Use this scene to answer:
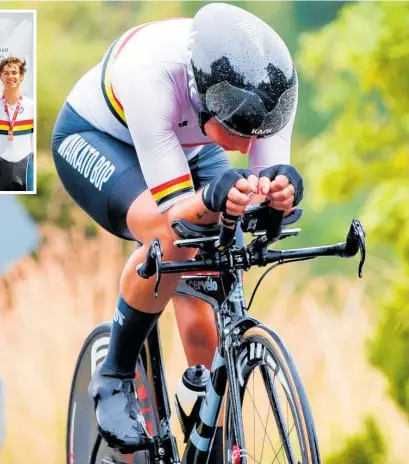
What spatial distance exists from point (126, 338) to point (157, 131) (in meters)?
0.60

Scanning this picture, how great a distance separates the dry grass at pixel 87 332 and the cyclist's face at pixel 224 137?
5.43 feet

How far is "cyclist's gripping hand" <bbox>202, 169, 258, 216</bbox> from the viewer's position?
6.89ft

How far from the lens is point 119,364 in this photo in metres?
2.73

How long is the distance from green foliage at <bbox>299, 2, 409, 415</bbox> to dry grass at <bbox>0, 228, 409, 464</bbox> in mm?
114

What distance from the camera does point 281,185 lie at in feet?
6.96

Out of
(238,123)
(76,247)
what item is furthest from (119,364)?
(76,247)

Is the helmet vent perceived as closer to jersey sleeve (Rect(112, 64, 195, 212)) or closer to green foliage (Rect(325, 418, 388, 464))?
jersey sleeve (Rect(112, 64, 195, 212))

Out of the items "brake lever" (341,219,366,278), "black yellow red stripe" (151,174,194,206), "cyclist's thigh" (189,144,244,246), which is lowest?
"brake lever" (341,219,366,278)

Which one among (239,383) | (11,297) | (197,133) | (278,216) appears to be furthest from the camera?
(11,297)

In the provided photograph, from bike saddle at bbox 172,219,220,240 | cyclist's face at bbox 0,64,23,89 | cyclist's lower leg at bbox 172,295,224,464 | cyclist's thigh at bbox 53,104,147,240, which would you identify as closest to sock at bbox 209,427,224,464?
cyclist's lower leg at bbox 172,295,224,464

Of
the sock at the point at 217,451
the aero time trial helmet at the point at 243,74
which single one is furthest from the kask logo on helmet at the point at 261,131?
the sock at the point at 217,451


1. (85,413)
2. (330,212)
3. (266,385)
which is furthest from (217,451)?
(330,212)

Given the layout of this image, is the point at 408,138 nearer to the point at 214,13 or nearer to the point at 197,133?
the point at 197,133

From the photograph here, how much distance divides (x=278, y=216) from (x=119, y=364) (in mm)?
736
